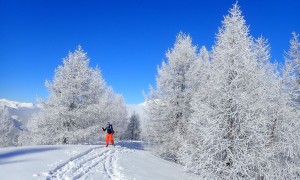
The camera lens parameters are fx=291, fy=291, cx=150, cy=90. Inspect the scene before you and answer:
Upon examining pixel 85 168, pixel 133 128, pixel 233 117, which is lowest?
pixel 85 168

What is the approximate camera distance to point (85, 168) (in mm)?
13672

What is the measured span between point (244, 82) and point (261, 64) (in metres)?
3.68

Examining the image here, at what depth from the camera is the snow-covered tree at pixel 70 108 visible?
27469 millimetres

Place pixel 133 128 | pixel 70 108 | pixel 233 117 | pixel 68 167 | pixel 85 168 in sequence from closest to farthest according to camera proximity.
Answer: pixel 68 167
pixel 85 168
pixel 233 117
pixel 70 108
pixel 133 128

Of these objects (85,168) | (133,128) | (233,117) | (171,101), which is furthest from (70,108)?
(133,128)

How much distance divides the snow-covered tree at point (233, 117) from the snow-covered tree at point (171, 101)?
8.35 meters

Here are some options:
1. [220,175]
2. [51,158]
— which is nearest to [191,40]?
[220,175]

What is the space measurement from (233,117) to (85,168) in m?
7.54

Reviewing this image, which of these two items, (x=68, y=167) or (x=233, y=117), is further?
(x=233, y=117)

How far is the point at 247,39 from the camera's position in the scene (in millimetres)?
15461

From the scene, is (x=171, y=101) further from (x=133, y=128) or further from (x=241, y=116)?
(x=133, y=128)

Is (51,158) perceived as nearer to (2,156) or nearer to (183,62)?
(2,156)

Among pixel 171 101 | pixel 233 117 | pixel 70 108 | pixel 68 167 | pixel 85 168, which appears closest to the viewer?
pixel 68 167

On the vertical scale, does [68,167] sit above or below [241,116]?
below
